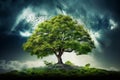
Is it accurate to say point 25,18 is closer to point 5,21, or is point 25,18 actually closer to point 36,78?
point 5,21

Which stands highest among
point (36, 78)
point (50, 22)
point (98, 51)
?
point (50, 22)

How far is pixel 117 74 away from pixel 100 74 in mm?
609

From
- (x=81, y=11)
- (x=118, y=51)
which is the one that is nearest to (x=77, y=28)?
(x=81, y=11)

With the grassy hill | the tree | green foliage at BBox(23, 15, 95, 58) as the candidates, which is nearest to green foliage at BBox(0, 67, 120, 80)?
the grassy hill

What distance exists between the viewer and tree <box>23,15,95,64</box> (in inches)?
538

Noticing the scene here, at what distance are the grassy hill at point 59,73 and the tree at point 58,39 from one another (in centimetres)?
37

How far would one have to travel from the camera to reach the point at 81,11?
1420 cm

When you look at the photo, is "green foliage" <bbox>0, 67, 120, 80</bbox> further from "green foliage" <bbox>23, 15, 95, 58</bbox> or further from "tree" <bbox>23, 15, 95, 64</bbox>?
"green foliage" <bbox>23, 15, 95, 58</bbox>

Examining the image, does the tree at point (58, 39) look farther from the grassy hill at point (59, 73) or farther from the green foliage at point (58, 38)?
the grassy hill at point (59, 73)

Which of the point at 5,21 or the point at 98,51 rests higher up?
the point at 5,21

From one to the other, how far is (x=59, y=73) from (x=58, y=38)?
1.14m

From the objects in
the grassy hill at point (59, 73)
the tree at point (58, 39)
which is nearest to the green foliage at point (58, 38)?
the tree at point (58, 39)

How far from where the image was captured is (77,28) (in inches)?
547

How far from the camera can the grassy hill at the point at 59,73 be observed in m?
13.5
